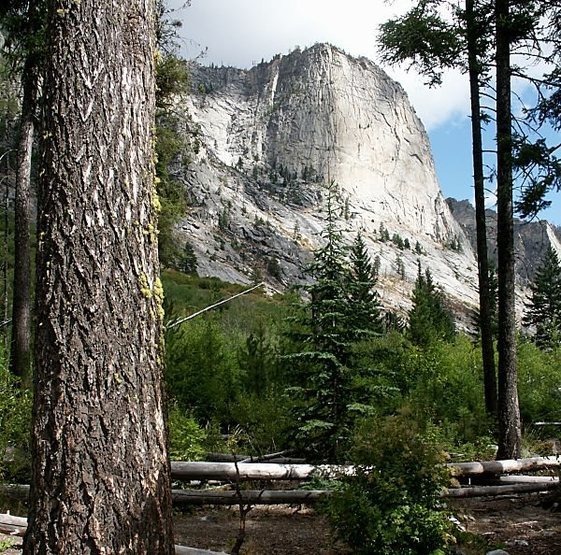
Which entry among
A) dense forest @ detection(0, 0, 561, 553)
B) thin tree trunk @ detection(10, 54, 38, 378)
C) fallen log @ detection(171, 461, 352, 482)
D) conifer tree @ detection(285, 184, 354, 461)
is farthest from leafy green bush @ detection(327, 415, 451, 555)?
thin tree trunk @ detection(10, 54, 38, 378)

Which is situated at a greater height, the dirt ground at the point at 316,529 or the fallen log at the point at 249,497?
the fallen log at the point at 249,497

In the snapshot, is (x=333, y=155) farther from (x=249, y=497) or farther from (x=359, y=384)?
(x=249, y=497)

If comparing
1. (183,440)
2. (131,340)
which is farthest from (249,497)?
(131,340)

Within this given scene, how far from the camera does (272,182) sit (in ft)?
524

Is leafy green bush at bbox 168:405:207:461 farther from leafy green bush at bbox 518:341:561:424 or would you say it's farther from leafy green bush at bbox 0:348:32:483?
leafy green bush at bbox 518:341:561:424

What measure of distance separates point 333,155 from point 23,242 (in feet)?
539

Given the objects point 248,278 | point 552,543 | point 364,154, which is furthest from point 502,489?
point 364,154

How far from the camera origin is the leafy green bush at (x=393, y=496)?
421cm

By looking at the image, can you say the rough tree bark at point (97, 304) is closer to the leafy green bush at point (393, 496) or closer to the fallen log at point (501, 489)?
the leafy green bush at point (393, 496)

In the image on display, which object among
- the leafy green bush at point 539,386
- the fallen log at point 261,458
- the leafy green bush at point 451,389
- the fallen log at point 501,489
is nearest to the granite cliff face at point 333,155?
the leafy green bush at point 451,389

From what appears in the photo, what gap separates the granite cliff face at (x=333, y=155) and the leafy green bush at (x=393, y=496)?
4771 inches

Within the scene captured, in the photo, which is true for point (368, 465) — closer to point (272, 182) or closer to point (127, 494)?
point (127, 494)

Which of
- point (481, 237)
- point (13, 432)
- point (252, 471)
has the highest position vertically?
point (481, 237)

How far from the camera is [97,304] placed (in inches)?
112
